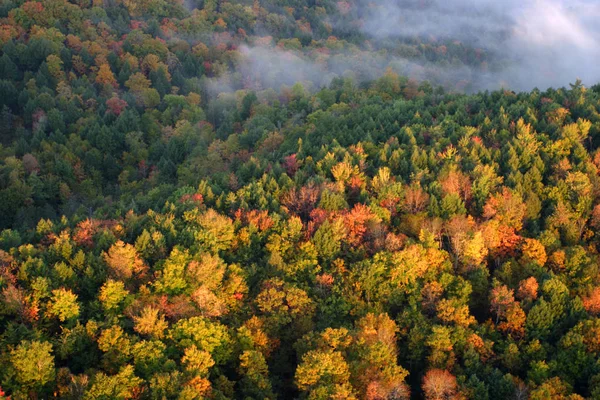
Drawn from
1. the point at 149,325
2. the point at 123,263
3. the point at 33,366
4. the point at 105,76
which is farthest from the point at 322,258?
the point at 105,76

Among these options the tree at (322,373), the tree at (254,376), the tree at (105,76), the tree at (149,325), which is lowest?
the tree at (105,76)

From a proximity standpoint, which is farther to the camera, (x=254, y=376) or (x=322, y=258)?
(x=322, y=258)

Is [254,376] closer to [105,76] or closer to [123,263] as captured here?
[123,263]

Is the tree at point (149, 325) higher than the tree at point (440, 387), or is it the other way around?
the tree at point (149, 325)

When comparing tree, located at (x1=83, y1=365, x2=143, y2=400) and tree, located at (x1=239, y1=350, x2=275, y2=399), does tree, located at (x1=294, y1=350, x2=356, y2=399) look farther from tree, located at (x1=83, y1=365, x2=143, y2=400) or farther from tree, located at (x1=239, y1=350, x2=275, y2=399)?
tree, located at (x1=83, y1=365, x2=143, y2=400)

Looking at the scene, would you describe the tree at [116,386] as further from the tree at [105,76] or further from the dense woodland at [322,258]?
the tree at [105,76]

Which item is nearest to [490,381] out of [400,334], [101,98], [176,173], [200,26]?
[400,334]

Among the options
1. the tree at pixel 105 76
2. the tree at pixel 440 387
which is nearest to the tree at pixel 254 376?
the tree at pixel 440 387

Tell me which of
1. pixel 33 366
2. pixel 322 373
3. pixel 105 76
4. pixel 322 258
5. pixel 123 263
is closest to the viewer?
pixel 33 366

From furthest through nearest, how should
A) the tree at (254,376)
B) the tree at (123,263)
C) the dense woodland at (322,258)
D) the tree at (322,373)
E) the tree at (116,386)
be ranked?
the tree at (123,263), the dense woodland at (322,258), the tree at (254,376), the tree at (322,373), the tree at (116,386)
